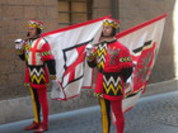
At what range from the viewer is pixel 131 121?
6758mm

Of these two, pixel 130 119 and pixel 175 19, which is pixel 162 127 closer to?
pixel 130 119

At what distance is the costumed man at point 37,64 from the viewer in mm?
5844

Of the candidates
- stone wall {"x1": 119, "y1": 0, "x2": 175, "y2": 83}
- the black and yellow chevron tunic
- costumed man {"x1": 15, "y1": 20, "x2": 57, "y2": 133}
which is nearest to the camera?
the black and yellow chevron tunic

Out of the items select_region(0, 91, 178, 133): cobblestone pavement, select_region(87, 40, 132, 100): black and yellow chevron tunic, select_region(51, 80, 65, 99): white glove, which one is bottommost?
select_region(0, 91, 178, 133): cobblestone pavement

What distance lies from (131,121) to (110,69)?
216 cm

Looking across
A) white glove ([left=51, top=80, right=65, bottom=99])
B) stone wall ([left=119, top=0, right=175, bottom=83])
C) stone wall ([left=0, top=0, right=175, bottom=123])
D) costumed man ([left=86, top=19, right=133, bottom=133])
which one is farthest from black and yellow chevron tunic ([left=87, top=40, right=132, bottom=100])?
stone wall ([left=119, top=0, right=175, bottom=83])

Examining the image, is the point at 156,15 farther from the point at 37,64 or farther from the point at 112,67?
the point at 112,67

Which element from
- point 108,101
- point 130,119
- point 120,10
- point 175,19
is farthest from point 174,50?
point 108,101

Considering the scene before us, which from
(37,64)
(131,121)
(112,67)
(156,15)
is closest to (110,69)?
(112,67)

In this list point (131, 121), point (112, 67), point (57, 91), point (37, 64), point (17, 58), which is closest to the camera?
point (112, 67)

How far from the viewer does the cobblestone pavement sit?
6211 mm

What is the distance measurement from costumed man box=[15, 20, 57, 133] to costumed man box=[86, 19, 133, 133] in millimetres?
1055

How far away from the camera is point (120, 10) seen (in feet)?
30.2

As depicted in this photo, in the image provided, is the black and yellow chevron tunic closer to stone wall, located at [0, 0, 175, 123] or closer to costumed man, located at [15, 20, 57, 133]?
costumed man, located at [15, 20, 57, 133]
